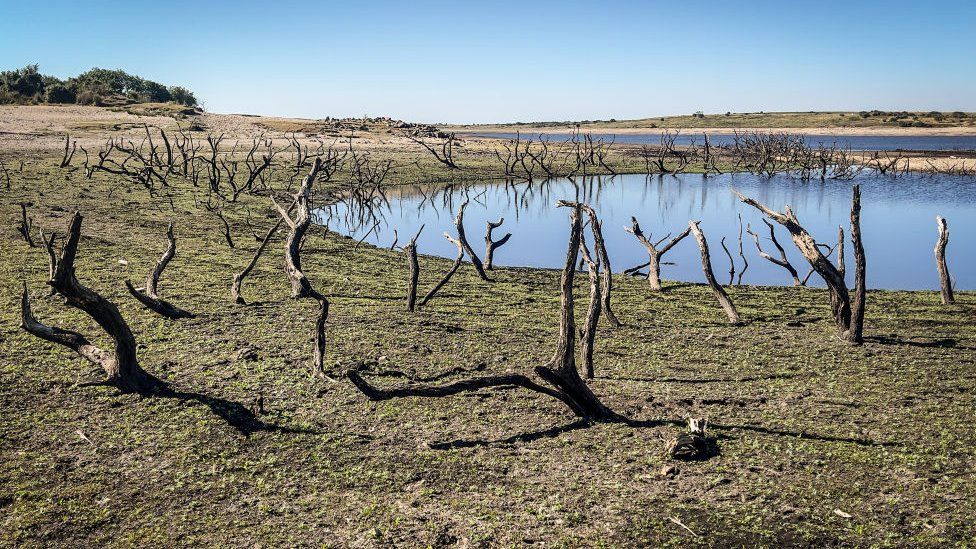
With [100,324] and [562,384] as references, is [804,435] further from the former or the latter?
[100,324]

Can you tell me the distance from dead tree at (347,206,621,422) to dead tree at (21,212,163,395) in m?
2.89

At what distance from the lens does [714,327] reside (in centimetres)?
1301

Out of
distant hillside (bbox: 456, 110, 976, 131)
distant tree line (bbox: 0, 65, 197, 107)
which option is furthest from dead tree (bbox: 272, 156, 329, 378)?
distant hillside (bbox: 456, 110, 976, 131)

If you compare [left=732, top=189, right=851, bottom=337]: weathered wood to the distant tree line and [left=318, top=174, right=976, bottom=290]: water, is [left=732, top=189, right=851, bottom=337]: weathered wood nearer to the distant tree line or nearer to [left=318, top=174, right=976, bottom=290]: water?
[left=318, top=174, right=976, bottom=290]: water

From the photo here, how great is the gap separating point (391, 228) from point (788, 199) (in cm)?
2186

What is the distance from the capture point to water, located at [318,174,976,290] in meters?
22.6

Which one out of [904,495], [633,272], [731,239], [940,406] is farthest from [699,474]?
[731,239]

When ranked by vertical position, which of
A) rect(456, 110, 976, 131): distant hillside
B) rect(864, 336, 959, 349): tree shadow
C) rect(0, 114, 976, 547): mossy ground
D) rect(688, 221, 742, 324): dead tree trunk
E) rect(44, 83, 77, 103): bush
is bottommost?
rect(0, 114, 976, 547): mossy ground

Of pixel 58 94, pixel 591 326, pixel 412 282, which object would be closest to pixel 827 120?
pixel 58 94

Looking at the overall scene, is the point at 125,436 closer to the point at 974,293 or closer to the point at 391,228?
the point at 974,293

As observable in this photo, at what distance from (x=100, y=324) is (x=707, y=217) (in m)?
28.2

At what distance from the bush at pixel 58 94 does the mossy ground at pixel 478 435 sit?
58.1m

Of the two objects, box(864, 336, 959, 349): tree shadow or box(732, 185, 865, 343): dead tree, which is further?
box(732, 185, 865, 343): dead tree

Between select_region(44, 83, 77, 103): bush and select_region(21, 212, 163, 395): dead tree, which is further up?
select_region(44, 83, 77, 103): bush
